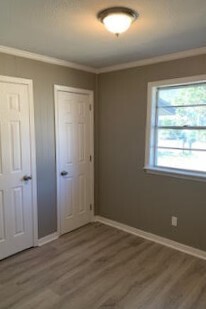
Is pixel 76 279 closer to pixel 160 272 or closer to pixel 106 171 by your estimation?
pixel 160 272

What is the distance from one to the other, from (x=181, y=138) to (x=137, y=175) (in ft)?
2.70

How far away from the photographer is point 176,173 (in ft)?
10.4

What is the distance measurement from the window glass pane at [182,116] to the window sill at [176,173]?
0.60 metres

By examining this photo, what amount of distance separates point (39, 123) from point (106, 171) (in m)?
1.37

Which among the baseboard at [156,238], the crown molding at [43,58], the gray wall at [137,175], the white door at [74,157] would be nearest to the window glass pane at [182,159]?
the gray wall at [137,175]

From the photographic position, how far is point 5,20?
2.04m

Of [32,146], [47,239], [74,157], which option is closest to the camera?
[32,146]

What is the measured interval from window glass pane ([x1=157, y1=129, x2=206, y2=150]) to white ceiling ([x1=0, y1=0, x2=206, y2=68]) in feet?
3.22

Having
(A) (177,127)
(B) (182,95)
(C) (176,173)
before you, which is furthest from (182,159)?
(B) (182,95)

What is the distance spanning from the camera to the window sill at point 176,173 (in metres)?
3.00

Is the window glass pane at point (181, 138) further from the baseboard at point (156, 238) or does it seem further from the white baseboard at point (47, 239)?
the white baseboard at point (47, 239)

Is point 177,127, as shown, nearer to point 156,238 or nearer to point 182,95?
point 182,95

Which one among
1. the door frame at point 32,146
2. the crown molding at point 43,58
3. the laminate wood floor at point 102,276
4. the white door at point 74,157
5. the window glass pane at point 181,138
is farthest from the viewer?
the white door at point 74,157

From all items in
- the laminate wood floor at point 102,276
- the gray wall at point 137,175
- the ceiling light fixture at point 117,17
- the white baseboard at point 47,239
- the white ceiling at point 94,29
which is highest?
the white ceiling at point 94,29
